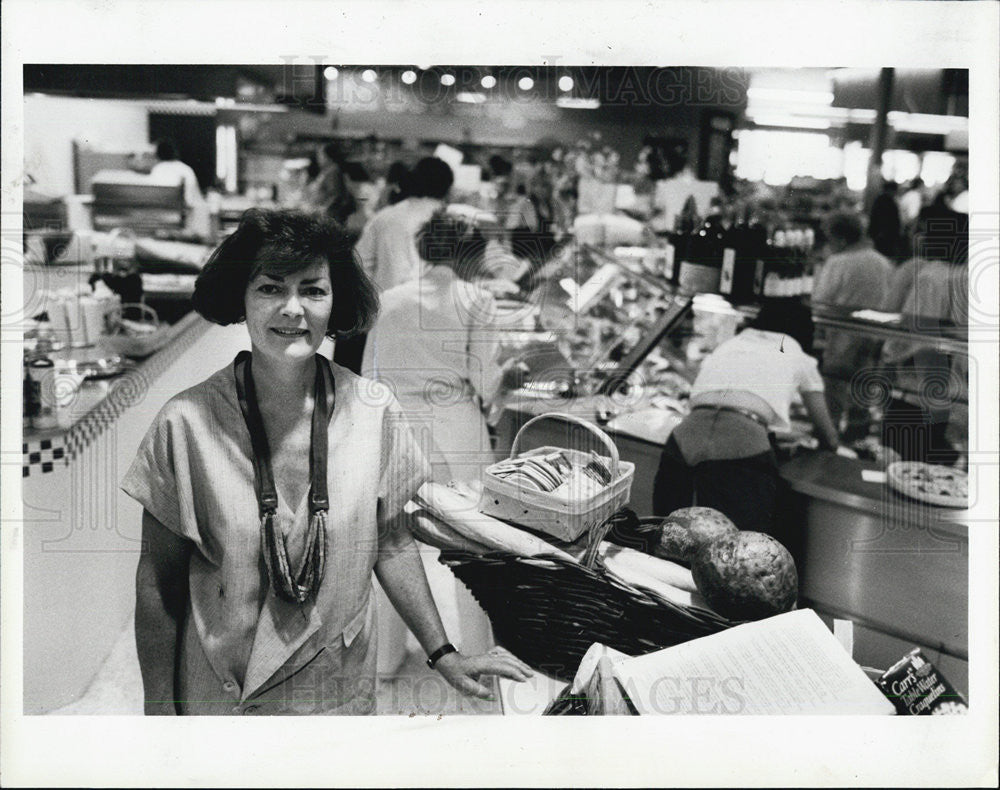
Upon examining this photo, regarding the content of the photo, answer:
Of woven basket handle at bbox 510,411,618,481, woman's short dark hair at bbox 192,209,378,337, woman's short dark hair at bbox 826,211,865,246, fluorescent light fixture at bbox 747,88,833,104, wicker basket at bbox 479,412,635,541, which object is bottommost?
wicker basket at bbox 479,412,635,541

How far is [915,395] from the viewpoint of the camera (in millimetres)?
2574

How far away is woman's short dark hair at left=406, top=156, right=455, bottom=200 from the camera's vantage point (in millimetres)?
2684

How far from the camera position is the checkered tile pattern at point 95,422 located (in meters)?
2.32

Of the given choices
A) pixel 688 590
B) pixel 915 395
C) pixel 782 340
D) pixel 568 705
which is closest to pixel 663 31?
pixel 782 340

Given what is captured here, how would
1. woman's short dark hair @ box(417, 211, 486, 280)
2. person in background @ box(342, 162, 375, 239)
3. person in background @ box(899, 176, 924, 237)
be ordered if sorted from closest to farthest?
person in background @ box(342, 162, 375, 239) < woman's short dark hair @ box(417, 211, 486, 280) < person in background @ box(899, 176, 924, 237)

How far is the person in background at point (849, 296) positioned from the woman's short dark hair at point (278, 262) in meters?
1.39

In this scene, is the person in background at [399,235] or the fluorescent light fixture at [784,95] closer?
the person in background at [399,235]

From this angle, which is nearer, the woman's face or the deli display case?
the woman's face

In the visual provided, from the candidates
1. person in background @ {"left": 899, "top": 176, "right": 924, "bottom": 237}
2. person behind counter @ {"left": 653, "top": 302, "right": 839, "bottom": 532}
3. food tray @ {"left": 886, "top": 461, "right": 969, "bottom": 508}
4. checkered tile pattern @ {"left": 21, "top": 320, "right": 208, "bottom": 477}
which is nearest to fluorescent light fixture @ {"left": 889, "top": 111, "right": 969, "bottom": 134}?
person in background @ {"left": 899, "top": 176, "right": 924, "bottom": 237}

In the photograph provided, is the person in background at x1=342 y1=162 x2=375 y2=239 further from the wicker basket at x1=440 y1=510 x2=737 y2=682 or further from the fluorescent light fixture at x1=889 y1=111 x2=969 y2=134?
the fluorescent light fixture at x1=889 y1=111 x2=969 y2=134

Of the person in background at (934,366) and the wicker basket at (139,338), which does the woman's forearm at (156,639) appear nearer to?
the wicker basket at (139,338)

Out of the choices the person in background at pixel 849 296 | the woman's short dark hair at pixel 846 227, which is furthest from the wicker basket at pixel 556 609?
the woman's short dark hair at pixel 846 227

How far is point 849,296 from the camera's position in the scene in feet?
9.89

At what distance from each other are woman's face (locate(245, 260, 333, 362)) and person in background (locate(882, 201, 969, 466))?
62.5 inches
